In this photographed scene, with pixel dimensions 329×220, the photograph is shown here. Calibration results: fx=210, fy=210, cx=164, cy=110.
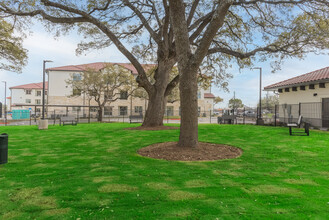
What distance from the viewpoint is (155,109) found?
1588cm

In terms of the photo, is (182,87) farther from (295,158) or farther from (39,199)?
(39,199)

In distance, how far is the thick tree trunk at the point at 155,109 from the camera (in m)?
15.7

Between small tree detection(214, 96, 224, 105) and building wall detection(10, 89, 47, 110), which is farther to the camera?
small tree detection(214, 96, 224, 105)

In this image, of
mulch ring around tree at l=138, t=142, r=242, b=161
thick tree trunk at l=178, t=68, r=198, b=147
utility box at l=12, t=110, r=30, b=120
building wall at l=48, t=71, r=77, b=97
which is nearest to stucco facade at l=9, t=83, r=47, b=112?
building wall at l=48, t=71, r=77, b=97

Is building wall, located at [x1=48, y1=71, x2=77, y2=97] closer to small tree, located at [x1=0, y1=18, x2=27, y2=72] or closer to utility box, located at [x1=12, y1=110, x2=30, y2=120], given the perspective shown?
utility box, located at [x1=12, y1=110, x2=30, y2=120]

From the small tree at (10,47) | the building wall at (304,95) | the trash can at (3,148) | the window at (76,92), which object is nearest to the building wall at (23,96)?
the window at (76,92)

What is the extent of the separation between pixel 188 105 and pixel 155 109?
351 inches

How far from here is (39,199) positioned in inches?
139

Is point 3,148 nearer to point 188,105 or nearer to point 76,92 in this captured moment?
point 188,105

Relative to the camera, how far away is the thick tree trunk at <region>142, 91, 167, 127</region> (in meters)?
15.7

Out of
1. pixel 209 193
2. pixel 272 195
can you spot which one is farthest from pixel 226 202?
pixel 272 195

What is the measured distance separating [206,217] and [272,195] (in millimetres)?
1528

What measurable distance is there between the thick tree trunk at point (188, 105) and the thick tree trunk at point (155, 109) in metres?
8.50

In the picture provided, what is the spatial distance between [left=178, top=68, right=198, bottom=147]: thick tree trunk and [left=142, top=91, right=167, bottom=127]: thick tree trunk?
27.9 feet
